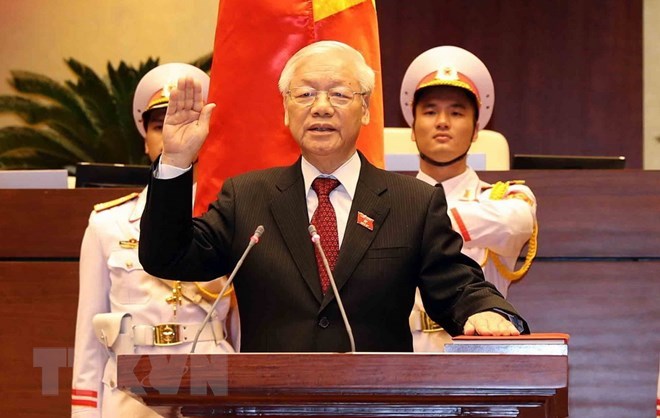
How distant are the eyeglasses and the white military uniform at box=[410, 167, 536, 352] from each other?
34.0 inches

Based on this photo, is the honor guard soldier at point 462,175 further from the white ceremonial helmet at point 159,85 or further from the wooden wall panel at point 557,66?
the wooden wall panel at point 557,66

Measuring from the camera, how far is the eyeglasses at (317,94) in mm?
2412

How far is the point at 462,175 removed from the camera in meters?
3.50

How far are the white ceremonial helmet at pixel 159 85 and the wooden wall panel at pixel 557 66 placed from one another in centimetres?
375

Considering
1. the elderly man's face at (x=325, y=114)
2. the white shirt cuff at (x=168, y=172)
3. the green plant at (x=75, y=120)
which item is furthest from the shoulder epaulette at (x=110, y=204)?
the green plant at (x=75, y=120)

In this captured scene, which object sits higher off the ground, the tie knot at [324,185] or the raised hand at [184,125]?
the raised hand at [184,125]

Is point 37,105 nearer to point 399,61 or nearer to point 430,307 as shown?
point 399,61

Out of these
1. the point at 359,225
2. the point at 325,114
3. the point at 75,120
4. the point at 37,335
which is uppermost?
the point at 75,120

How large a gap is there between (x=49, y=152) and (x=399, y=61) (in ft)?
8.49

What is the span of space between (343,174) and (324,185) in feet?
0.17

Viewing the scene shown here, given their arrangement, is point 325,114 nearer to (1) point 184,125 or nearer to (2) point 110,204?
(1) point 184,125

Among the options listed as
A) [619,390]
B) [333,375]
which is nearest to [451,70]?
→ [619,390]

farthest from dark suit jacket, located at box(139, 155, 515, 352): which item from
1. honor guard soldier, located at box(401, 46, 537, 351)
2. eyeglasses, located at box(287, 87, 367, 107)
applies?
honor guard soldier, located at box(401, 46, 537, 351)

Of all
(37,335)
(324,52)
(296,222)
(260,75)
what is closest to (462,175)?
(260,75)
